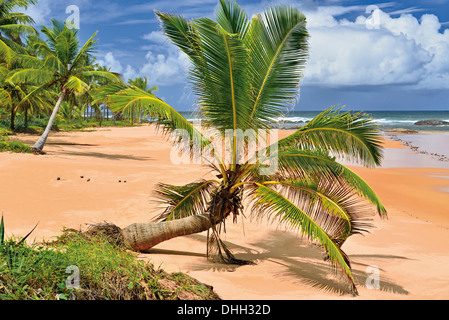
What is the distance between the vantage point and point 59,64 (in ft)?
65.3

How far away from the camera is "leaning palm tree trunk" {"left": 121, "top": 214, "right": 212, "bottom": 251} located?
21.2 ft

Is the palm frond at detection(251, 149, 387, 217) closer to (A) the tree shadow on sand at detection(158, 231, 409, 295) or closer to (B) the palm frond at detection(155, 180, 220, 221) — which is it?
(A) the tree shadow on sand at detection(158, 231, 409, 295)

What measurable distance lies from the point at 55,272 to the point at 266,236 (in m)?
5.84

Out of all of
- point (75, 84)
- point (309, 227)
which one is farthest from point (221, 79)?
point (75, 84)

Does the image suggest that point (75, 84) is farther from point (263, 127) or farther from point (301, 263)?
point (301, 263)

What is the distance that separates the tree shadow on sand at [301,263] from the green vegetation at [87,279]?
191 cm

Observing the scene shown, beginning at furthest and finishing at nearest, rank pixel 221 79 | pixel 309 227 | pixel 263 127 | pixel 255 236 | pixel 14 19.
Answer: pixel 14 19 < pixel 255 236 < pixel 263 127 < pixel 221 79 < pixel 309 227

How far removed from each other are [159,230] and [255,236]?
2895 millimetres

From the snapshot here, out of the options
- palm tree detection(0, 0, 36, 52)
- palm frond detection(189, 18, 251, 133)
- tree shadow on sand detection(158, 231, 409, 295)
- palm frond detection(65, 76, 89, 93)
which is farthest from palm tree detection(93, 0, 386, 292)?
palm tree detection(0, 0, 36, 52)

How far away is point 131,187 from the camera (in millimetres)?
12164

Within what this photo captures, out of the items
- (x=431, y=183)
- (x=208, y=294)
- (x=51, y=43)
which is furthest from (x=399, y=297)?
(x=51, y=43)

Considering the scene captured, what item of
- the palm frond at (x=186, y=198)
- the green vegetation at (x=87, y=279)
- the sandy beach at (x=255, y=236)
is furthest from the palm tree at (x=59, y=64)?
the green vegetation at (x=87, y=279)

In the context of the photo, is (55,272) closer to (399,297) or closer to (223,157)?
(223,157)

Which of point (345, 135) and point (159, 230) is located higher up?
point (345, 135)
